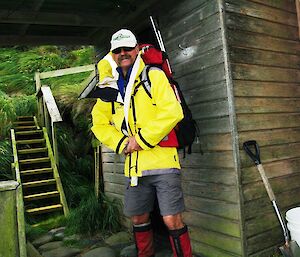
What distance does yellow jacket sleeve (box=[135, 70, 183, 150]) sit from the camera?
112 inches

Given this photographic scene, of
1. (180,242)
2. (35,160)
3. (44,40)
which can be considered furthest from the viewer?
(35,160)

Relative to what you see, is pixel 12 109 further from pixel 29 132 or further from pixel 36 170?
pixel 36 170

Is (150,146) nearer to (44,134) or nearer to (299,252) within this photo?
(299,252)

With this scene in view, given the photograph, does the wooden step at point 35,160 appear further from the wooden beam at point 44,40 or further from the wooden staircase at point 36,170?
the wooden beam at point 44,40

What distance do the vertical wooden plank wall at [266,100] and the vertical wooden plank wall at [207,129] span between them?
137 mm

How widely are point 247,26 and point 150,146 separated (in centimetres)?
183

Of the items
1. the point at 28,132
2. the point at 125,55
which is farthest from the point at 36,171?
the point at 125,55

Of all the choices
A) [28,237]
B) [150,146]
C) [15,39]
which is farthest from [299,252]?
[15,39]

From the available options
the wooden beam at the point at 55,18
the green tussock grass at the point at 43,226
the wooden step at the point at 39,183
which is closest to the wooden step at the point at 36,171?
the wooden step at the point at 39,183

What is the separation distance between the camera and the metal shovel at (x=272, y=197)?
3084 millimetres

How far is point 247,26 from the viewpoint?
11.8 ft

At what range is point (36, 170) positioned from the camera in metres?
7.30

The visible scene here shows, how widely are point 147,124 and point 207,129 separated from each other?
3.24ft

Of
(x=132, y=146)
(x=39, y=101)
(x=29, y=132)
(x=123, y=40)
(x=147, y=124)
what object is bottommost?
(x=132, y=146)
